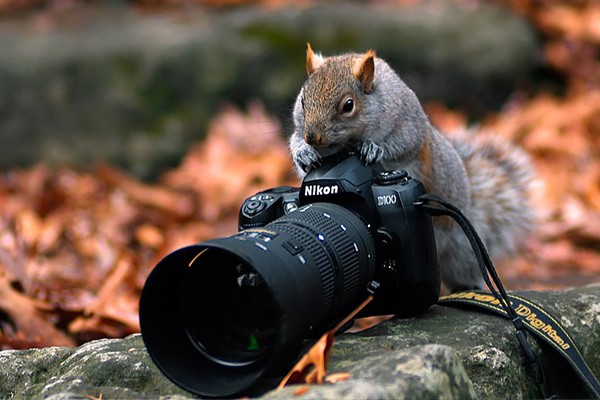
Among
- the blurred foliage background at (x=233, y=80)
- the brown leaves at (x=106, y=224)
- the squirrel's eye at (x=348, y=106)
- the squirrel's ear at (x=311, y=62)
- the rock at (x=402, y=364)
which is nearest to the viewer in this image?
the rock at (x=402, y=364)

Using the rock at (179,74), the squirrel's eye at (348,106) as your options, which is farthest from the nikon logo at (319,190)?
the rock at (179,74)

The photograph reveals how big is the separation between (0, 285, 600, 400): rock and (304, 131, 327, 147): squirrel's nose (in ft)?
1.74

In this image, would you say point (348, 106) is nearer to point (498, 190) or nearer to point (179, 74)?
point (498, 190)

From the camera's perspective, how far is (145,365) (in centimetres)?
193

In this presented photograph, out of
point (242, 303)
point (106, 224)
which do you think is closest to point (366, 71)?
point (242, 303)

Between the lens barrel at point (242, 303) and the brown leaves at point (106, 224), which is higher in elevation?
the lens barrel at point (242, 303)

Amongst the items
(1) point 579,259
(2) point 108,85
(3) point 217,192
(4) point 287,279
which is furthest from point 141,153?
(4) point 287,279

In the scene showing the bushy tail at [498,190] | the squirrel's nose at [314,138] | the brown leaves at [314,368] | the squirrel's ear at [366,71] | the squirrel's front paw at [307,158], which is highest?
the squirrel's ear at [366,71]

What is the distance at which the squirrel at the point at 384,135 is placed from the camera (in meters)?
2.47

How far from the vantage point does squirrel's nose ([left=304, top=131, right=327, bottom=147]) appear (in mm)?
2402

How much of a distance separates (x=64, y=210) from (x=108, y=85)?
4.19 feet

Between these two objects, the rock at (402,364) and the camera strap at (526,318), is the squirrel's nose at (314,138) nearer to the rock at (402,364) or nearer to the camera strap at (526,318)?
the camera strap at (526,318)

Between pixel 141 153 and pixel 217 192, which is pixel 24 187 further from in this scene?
pixel 217 192

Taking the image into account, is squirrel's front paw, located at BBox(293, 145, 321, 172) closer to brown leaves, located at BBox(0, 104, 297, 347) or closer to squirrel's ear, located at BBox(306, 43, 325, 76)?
squirrel's ear, located at BBox(306, 43, 325, 76)
